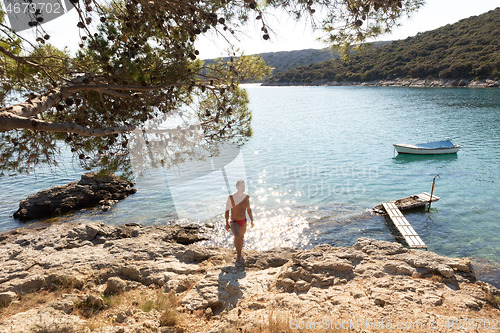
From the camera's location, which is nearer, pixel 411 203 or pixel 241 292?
pixel 241 292

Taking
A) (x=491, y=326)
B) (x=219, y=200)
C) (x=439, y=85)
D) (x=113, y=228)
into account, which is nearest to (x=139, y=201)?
(x=219, y=200)

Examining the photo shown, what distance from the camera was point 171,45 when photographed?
759 cm

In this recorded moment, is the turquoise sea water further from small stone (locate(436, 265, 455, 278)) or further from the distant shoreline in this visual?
the distant shoreline

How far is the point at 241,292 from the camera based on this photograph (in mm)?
5859

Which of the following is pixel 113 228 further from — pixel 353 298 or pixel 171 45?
pixel 353 298

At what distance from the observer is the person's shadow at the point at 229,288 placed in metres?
5.53

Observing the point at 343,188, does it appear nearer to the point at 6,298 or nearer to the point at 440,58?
the point at 6,298

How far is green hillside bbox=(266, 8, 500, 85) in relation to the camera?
219 ft

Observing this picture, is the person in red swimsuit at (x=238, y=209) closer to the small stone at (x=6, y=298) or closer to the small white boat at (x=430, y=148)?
the small stone at (x=6, y=298)

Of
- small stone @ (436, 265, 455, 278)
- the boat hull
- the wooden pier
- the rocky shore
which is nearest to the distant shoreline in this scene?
the boat hull

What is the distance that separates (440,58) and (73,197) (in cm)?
9056

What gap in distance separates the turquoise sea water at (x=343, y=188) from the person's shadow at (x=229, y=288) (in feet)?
19.6

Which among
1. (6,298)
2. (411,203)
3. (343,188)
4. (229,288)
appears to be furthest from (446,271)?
(343,188)

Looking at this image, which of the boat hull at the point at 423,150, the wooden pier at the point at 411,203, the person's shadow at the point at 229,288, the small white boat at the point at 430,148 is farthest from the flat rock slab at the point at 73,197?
the small white boat at the point at 430,148
